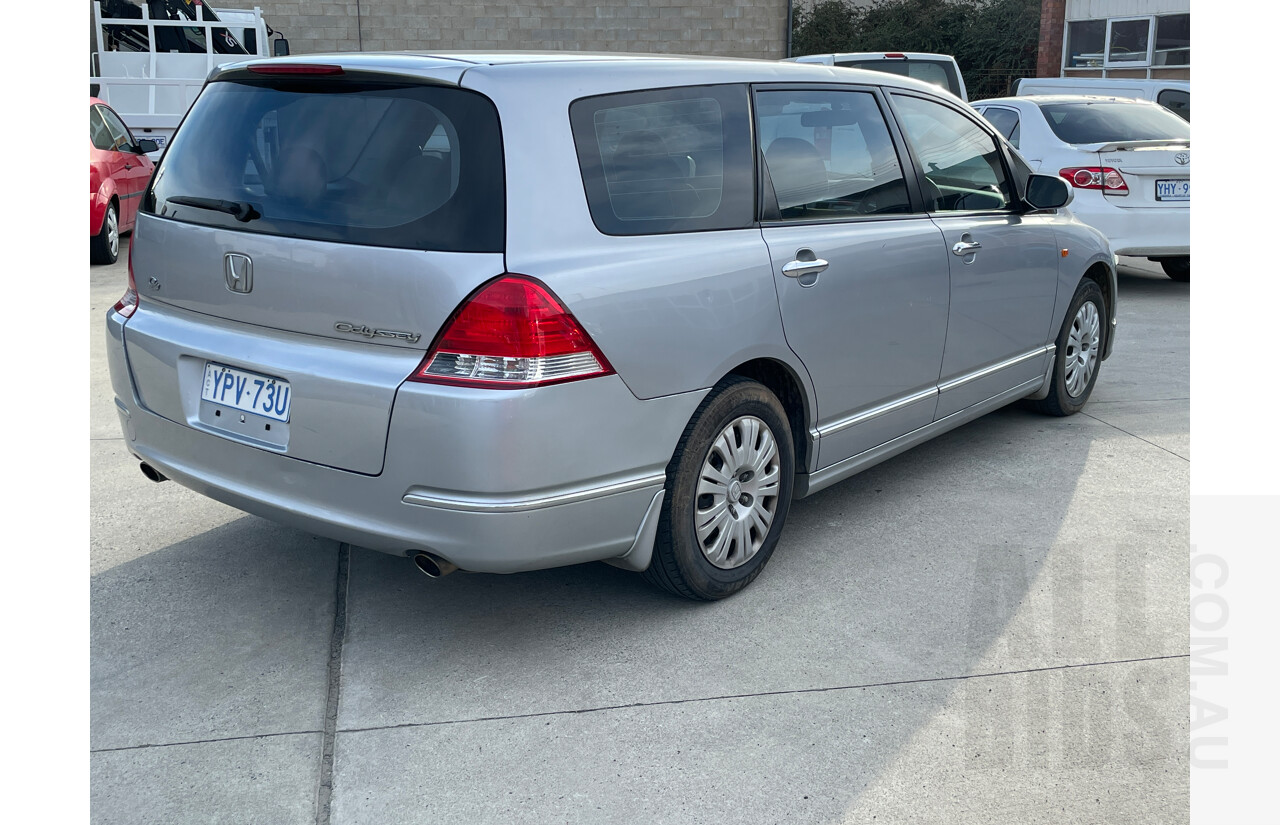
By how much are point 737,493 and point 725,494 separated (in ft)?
0.23

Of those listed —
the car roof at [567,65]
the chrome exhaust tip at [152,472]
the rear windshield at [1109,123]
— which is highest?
the rear windshield at [1109,123]

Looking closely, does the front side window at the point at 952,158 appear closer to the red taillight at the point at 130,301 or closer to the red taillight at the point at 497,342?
the red taillight at the point at 497,342

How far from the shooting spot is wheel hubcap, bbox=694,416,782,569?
3580 millimetres

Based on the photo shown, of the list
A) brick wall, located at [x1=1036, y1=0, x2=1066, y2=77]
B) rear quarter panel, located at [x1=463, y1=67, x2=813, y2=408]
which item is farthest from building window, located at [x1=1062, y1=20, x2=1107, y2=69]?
rear quarter panel, located at [x1=463, y1=67, x2=813, y2=408]

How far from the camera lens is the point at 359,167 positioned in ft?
10.2

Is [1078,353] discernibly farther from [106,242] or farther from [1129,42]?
[1129,42]

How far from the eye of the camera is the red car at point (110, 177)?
10953 mm

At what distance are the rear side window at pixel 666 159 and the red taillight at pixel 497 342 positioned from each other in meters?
0.38

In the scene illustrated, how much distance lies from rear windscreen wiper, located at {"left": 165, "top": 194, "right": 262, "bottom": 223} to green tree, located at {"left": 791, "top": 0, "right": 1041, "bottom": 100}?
26146 millimetres

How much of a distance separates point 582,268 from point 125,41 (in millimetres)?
19312

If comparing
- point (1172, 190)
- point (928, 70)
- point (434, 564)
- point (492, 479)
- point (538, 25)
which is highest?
point (538, 25)

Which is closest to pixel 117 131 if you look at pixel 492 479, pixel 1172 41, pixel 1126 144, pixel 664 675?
pixel 1126 144

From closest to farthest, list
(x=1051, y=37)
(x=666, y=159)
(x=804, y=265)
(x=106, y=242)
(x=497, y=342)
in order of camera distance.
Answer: (x=497, y=342) < (x=666, y=159) < (x=804, y=265) < (x=106, y=242) < (x=1051, y=37)

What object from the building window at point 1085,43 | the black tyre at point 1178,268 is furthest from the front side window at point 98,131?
the building window at point 1085,43
